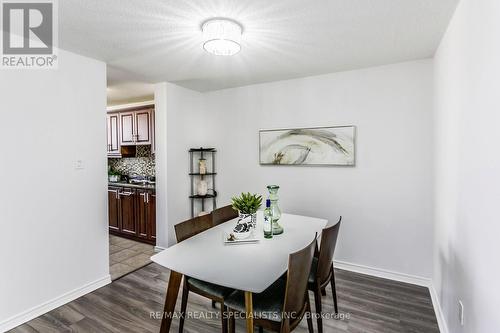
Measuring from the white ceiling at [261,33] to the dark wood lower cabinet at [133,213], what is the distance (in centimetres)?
193

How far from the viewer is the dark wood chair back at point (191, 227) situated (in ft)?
6.85

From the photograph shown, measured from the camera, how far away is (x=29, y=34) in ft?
7.05

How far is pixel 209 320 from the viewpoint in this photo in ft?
7.41

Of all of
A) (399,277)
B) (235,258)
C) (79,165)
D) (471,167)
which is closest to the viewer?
(471,167)

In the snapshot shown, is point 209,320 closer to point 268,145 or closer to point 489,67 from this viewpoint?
point 268,145

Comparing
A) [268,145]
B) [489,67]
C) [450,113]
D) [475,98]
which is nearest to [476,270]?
[475,98]

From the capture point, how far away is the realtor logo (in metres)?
1.79

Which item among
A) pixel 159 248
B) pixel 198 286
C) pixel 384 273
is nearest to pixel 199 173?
pixel 159 248

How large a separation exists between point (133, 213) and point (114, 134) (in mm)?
1629

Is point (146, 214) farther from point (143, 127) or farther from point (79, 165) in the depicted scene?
point (79, 165)

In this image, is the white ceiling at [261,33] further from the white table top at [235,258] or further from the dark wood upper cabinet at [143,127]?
the white table top at [235,258]

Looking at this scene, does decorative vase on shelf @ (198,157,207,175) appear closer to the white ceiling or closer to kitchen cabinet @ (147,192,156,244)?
kitchen cabinet @ (147,192,156,244)

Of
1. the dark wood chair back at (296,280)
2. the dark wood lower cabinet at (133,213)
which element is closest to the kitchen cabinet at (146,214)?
the dark wood lower cabinet at (133,213)

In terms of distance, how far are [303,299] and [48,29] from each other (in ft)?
8.88
